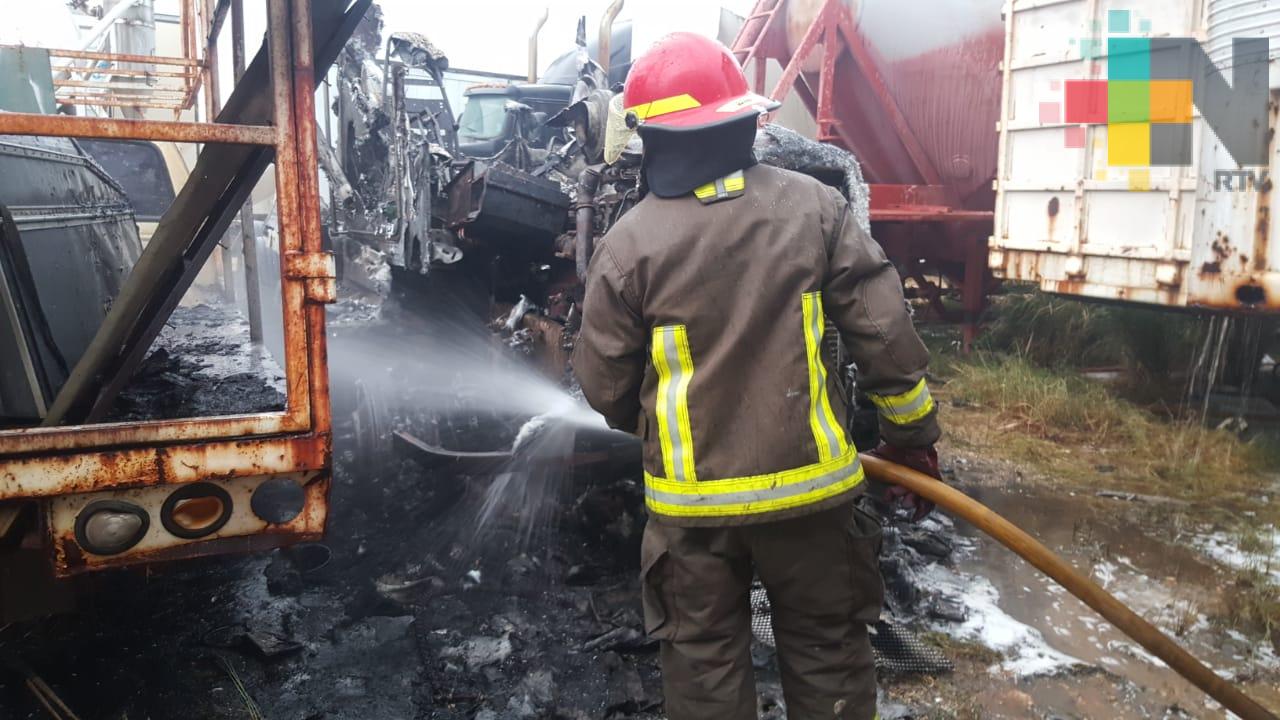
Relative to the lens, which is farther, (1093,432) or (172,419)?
(1093,432)

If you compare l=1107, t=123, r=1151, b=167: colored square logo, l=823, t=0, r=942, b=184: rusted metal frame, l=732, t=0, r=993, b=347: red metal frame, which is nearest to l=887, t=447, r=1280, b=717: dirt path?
l=1107, t=123, r=1151, b=167: colored square logo

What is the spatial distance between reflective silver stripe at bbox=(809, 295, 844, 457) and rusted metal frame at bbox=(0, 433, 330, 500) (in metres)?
1.14

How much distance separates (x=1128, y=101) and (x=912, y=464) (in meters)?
3.89

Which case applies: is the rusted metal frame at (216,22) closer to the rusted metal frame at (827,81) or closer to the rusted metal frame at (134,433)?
the rusted metal frame at (134,433)

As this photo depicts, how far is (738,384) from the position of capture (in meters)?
1.89

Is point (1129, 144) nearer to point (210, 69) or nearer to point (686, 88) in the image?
point (686, 88)

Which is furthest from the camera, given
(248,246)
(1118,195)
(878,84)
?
(878,84)

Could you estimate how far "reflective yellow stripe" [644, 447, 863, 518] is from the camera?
6.07 ft

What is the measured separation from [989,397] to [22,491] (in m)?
5.68

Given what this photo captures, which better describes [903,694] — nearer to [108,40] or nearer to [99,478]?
[99,478]

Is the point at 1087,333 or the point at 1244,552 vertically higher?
the point at 1087,333

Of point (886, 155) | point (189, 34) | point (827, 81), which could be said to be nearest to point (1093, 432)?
point (886, 155)

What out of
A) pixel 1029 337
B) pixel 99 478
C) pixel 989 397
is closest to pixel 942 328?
pixel 1029 337

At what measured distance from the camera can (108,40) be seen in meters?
6.53
